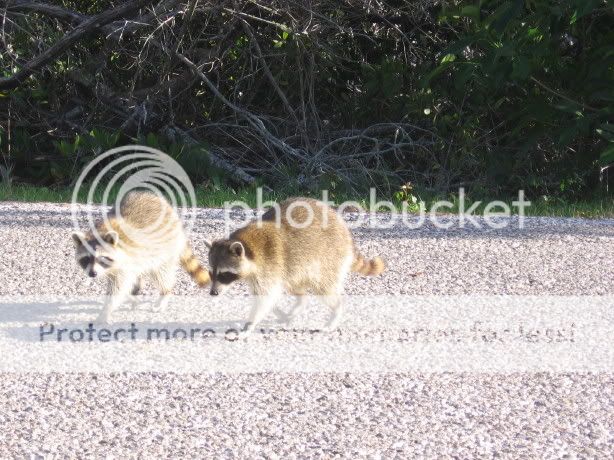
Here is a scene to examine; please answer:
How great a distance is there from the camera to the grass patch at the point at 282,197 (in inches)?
366

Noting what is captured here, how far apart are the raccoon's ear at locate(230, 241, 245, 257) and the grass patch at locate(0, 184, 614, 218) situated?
442 cm

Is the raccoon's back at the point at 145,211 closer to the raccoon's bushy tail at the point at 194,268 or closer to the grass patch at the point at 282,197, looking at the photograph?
the raccoon's bushy tail at the point at 194,268

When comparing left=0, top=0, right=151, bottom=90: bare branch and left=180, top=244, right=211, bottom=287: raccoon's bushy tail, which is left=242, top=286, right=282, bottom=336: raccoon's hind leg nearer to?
left=180, top=244, right=211, bottom=287: raccoon's bushy tail

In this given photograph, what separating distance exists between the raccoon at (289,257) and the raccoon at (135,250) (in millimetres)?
480

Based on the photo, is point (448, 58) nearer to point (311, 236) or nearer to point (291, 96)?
point (291, 96)

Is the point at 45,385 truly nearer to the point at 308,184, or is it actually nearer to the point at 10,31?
the point at 308,184

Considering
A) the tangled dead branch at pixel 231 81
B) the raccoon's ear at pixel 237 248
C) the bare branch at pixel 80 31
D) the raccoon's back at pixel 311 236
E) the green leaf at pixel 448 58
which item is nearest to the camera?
the raccoon's ear at pixel 237 248

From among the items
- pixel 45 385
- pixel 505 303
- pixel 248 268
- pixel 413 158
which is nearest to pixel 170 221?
pixel 248 268

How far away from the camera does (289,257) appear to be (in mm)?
5051

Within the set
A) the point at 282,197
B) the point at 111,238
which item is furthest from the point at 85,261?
the point at 282,197

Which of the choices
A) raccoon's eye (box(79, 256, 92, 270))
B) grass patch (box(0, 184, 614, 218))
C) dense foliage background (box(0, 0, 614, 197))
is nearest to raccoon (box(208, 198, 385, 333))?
raccoon's eye (box(79, 256, 92, 270))

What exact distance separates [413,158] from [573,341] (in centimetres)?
720

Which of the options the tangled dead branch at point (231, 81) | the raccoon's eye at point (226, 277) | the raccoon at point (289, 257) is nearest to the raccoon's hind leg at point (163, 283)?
the raccoon at point (289, 257)

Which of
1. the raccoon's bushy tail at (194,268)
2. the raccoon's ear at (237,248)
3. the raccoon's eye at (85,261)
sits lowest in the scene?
the raccoon's bushy tail at (194,268)
